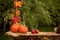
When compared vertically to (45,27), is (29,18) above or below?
above

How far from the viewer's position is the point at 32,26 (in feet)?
12.5

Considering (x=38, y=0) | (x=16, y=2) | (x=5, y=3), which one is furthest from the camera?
(x=5, y=3)

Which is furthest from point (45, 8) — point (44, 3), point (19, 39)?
point (19, 39)

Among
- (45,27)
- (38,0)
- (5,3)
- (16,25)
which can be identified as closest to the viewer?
(16,25)

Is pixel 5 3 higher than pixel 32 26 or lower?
higher

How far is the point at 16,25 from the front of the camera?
2980 millimetres

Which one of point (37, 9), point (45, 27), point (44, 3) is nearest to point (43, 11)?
point (37, 9)

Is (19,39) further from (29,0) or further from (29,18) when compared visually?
(29,0)

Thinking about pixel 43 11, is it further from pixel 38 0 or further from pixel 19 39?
pixel 19 39

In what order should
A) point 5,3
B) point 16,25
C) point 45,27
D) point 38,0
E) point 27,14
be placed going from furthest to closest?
point 45,27 < point 5,3 < point 38,0 < point 27,14 < point 16,25

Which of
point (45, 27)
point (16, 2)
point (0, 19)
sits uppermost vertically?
point (16, 2)

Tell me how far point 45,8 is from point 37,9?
0.25m

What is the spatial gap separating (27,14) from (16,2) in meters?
0.60

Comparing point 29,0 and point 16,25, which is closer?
point 16,25
